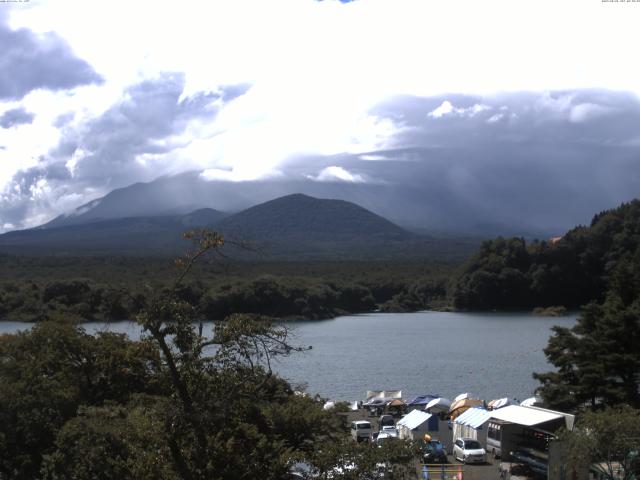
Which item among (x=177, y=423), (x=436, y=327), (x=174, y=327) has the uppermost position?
(x=174, y=327)

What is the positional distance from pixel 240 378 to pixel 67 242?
181 metres

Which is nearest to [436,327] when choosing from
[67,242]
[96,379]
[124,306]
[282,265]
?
[282,265]

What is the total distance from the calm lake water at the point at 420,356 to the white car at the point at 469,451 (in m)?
5.54

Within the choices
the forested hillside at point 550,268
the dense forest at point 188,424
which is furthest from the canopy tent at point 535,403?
the forested hillside at point 550,268

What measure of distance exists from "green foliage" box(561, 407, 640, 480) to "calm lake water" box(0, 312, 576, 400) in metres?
11.5

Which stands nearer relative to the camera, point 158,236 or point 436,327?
point 436,327

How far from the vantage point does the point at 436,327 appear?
7050cm

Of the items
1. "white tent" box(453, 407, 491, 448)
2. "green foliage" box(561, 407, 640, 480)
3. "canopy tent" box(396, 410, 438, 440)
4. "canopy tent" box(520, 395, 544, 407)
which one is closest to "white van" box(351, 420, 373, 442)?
"canopy tent" box(396, 410, 438, 440)

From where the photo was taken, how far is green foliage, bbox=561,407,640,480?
14359 millimetres

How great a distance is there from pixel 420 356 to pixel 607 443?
123ft

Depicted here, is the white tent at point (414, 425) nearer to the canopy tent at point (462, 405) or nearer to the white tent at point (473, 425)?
the white tent at point (473, 425)

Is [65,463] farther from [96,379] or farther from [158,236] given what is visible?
[158,236]

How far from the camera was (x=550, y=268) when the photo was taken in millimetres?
85938

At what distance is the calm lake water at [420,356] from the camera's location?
39531 millimetres
